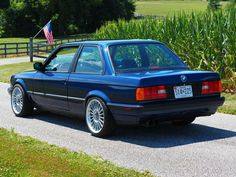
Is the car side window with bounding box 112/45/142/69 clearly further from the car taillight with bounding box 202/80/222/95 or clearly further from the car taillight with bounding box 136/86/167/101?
the car taillight with bounding box 202/80/222/95

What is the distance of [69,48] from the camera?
390 inches

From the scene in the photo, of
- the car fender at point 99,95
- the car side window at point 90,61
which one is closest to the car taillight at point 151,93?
the car fender at point 99,95

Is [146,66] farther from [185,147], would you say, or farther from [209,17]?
[209,17]

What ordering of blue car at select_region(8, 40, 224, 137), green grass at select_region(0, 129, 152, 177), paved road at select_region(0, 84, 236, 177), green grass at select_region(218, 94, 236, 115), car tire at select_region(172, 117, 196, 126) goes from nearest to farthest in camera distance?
green grass at select_region(0, 129, 152, 177) → paved road at select_region(0, 84, 236, 177) → blue car at select_region(8, 40, 224, 137) → car tire at select_region(172, 117, 196, 126) → green grass at select_region(218, 94, 236, 115)

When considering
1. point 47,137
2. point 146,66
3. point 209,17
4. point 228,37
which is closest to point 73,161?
point 47,137

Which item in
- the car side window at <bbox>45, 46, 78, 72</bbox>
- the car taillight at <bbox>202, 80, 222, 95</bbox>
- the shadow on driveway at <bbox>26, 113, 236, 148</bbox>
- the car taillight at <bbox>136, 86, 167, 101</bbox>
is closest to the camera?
the car taillight at <bbox>136, 86, 167, 101</bbox>

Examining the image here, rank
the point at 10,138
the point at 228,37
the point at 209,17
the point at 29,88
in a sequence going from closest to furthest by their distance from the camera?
the point at 10,138
the point at 29,88
the point at 228,37
the point at 209,17

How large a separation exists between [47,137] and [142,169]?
265cm

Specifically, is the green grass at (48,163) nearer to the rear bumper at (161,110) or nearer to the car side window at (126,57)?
the rear bumper at (161,110)

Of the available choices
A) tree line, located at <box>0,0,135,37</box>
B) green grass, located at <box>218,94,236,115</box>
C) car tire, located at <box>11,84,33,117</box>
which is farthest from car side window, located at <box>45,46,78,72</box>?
tree line, located at <box>0,0,135,37</box>

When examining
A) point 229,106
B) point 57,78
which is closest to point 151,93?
point 57,78

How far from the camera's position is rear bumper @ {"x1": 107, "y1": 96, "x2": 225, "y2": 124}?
8.02 meters

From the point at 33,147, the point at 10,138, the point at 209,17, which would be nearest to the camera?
the point at 33,147

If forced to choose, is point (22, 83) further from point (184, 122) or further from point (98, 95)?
point (184, 122)
